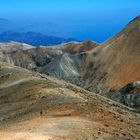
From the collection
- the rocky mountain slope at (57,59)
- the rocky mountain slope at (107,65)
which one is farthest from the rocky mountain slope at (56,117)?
the rocky mountain slope at (57,59)

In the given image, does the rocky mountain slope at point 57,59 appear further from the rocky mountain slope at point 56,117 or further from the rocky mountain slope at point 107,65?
the rocky mountain slope at point 56,117

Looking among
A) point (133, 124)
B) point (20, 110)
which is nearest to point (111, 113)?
point (133, 124)

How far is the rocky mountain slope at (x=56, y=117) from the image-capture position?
60.3ft

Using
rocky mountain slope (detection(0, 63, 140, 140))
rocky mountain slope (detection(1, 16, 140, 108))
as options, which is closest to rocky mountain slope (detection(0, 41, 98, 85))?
rocky mountain slope (detection(1, 16, 140, 108))

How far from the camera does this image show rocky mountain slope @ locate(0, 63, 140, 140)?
1839 cm

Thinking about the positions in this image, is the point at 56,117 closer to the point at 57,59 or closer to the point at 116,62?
the point at 116,62

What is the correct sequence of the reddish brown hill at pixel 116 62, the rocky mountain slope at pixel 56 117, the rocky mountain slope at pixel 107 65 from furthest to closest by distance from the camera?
the rocky mountain slope at pixel 107 65, the reddish brown hill at pixel 116 62, the rocky mountain slope at pixel 56 117

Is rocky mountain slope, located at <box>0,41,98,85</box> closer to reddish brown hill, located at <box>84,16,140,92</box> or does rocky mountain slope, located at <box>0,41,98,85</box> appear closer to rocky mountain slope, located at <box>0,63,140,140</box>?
reddish brown hill, located at <box>84,16,140,92</box>

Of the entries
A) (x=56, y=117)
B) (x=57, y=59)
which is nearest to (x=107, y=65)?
(x=57, y=59)

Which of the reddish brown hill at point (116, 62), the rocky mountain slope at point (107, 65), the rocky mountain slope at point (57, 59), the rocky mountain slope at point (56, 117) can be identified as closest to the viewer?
the rocky mountain slope at point (56, 117)

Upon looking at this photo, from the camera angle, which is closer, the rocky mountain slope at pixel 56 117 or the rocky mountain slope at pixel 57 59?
the rocky mountain slope at pixel 56 117

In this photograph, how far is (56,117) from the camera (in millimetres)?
21562

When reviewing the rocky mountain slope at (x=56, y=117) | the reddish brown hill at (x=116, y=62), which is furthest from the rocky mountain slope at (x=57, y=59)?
the rocky mountain slope at (x=56, y=117)

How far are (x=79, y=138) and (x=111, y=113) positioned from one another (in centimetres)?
459
